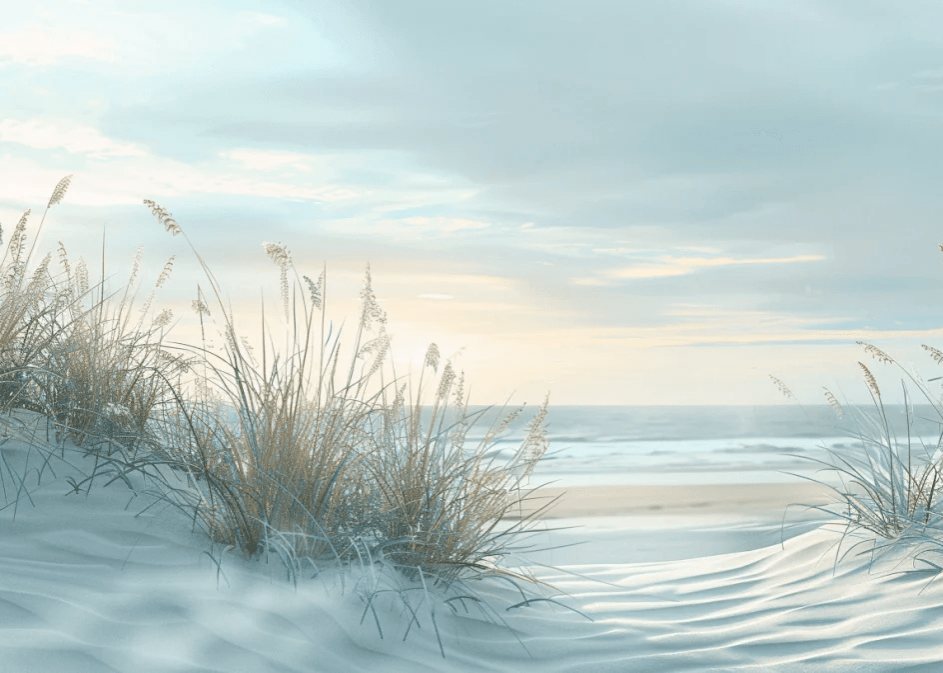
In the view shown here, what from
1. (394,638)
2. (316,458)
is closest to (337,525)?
(316,458)

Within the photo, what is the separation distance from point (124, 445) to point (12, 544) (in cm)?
63

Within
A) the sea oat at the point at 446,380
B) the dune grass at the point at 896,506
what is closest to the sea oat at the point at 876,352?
the dune grass at the point at 896,506

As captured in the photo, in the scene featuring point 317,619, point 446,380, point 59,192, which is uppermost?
point 59,192

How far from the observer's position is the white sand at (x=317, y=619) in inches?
71.7

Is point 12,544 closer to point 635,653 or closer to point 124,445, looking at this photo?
point 124,445

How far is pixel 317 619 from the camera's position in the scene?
207cm

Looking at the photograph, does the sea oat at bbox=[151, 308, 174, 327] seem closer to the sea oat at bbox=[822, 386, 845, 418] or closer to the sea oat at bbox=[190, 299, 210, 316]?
the sea oat at bbox=[190, 299, 210, 316]

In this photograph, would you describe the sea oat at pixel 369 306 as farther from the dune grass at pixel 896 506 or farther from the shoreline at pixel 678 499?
the shoreline at pixel 678 499

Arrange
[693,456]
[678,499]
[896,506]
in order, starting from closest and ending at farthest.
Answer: [896,506] → [678,499] → [693,456]

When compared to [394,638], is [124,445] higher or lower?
higher

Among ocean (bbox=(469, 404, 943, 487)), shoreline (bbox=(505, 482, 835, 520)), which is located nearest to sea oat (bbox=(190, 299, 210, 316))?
ocean (bbox=(469, 404, 943, 487))

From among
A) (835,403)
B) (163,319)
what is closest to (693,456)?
(835,403)

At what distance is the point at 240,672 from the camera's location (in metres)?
1.78

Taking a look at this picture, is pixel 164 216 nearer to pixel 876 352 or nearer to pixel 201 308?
pixel 201 308
